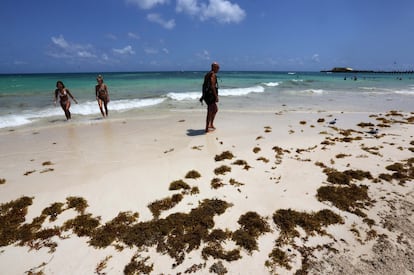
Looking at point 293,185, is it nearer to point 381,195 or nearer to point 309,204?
point 309,204

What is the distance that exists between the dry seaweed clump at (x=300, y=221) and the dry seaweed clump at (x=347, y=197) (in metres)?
0.33

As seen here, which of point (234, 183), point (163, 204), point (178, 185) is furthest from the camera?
point (234, 183)

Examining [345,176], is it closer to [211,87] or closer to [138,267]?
[138,267]

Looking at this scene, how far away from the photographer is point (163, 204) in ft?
11.8

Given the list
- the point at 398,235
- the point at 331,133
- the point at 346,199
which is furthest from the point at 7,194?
the point at 331,133

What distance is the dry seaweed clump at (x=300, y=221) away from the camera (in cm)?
297

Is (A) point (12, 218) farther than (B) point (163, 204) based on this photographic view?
Result: No

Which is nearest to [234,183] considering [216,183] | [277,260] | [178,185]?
[216,183]

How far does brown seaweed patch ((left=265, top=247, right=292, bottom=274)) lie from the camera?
2514mm

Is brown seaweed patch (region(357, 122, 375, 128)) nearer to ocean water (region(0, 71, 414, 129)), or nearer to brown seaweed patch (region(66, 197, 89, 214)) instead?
ocean water (region(0, 71, 414, 129))

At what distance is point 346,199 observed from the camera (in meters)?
3.63

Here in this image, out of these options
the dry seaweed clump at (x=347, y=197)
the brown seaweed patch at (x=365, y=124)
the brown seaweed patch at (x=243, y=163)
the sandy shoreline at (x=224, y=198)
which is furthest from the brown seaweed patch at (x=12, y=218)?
the brown seaweed patch at (x=365, y=124)

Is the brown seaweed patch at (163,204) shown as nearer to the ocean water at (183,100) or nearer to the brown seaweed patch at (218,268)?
the brown seaweed patch at (218,268)

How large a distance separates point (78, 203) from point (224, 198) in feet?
7.85
